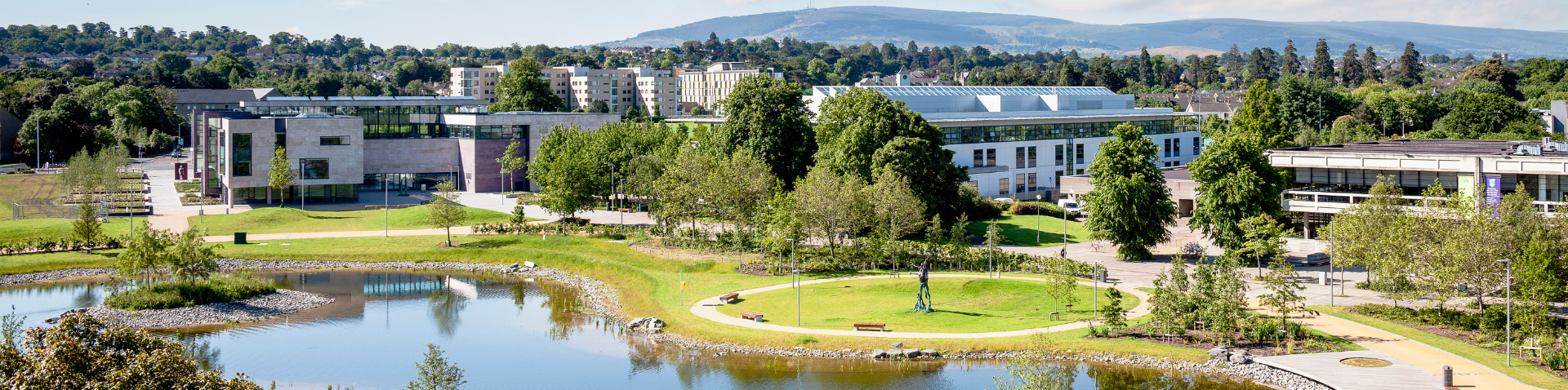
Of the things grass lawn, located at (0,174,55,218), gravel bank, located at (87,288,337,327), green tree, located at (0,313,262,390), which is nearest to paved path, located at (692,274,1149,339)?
gravel bank, located at (87,288,337,327)

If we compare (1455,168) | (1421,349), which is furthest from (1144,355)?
(1455,168)

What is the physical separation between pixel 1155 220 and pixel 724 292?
2097cm

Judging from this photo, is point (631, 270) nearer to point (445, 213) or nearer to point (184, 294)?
point (445, 213)

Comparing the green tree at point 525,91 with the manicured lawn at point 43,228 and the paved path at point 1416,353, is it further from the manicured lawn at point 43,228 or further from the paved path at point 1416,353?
the paved path at point 1416,353

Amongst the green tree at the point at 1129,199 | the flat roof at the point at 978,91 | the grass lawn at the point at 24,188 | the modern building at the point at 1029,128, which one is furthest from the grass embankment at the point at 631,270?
the flat roof at the point at 978,91

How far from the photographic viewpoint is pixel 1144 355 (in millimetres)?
33875

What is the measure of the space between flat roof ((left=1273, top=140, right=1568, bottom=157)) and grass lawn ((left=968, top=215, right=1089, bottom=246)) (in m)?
11.3

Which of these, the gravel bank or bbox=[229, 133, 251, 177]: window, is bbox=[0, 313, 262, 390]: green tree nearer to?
the gravel bank

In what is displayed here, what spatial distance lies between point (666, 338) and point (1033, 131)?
2124 inches

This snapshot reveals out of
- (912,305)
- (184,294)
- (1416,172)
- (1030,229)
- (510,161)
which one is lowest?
(912,305)

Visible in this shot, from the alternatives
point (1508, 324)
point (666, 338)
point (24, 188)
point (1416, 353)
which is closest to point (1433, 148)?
point (1416, 353)

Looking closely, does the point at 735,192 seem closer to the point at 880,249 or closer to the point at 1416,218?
the point at 880,249

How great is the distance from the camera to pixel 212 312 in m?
43.6

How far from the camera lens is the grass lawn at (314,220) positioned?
66188mm
